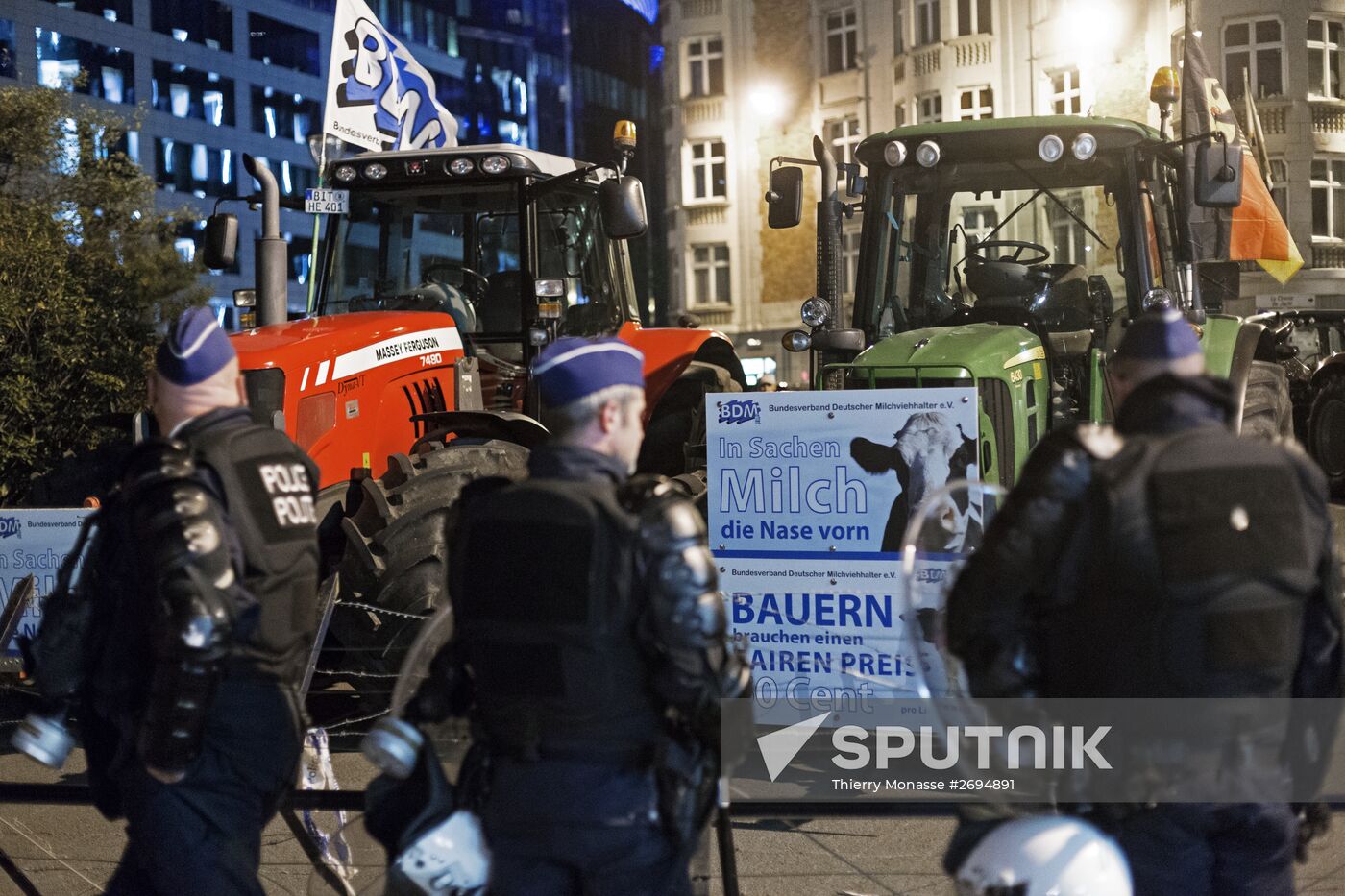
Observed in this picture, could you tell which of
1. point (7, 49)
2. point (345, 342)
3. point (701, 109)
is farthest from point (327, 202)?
point (7, 49)

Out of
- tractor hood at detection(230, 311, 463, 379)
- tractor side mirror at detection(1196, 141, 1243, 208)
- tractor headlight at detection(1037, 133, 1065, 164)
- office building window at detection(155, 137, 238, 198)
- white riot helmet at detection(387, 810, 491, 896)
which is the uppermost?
office building window at detection(155, 137, 238, 198)

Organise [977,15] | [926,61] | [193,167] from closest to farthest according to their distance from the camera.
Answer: [977,15] < [926,61] < [193,167]

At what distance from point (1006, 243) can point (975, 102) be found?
24162 mm

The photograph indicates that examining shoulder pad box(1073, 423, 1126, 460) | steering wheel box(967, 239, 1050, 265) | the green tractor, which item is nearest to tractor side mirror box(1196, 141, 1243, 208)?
the green tractor

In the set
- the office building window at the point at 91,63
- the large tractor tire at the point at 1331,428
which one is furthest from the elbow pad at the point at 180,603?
the office building window at the point at 91,63

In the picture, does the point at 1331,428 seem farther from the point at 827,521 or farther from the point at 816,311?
the point at 827,521

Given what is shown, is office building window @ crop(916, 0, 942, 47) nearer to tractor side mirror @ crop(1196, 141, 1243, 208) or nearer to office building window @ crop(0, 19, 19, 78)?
tractor side mirror @ crop(1196, 141, 1243, 208)

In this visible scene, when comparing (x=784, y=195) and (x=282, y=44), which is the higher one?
(x=282, y=44)

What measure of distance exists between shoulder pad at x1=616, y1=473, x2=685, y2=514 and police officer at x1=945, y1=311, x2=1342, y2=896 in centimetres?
59

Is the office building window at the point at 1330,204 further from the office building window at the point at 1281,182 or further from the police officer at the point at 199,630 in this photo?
the police officer at the point at 199,630

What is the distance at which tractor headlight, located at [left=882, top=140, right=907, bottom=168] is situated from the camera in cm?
801

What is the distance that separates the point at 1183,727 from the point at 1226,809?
0.16m

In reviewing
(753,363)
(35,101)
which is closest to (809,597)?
(35,101)

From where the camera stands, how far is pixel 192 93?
183 feet
